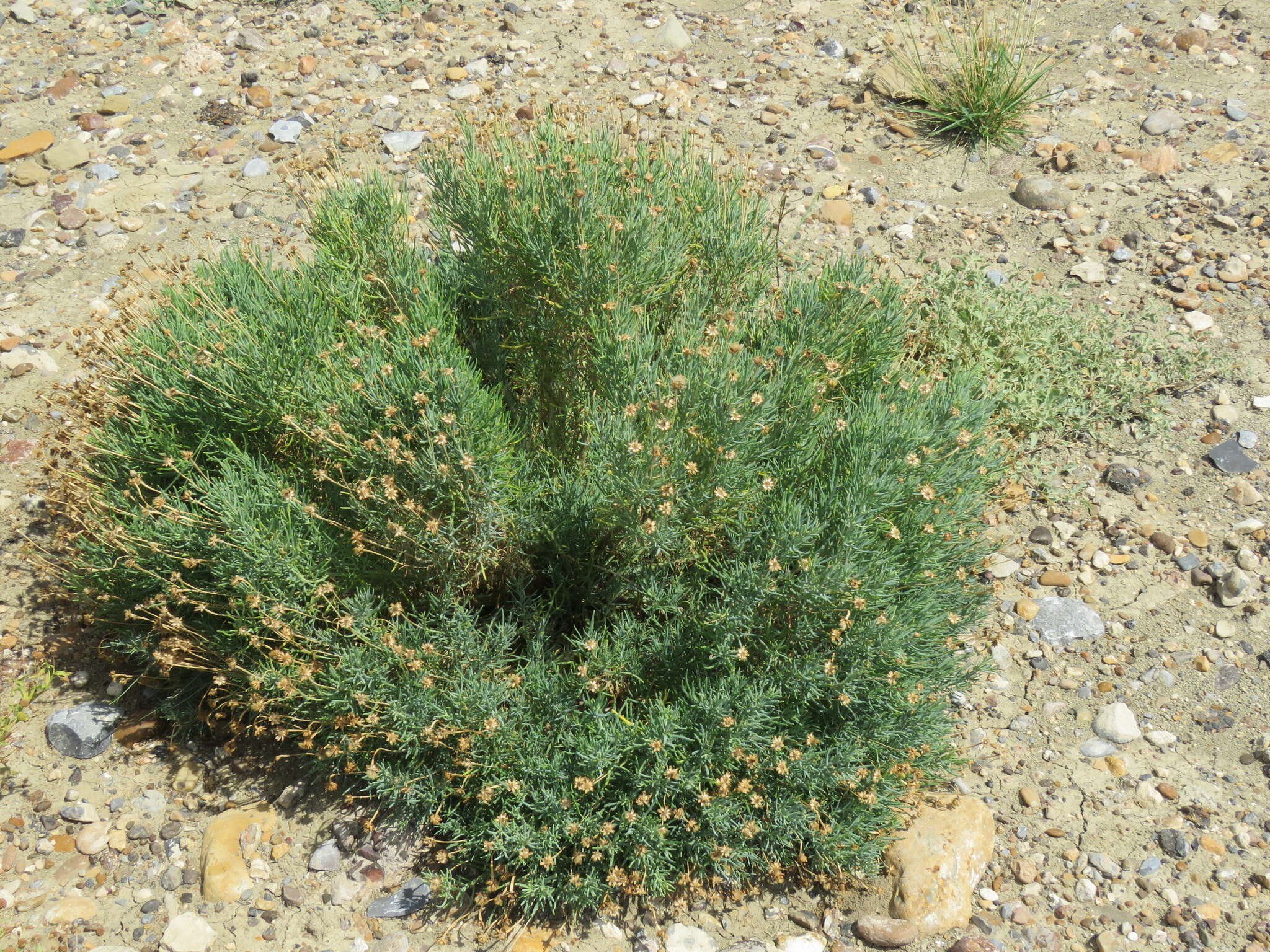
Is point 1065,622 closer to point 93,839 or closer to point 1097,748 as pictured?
point 1097,748

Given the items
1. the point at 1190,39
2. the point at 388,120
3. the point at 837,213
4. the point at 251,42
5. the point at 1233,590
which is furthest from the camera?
the point at 251,42

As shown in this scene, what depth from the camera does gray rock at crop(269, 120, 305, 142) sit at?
20.1 ft

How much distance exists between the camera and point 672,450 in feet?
9.84

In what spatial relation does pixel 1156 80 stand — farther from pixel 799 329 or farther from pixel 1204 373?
pixel 799 329

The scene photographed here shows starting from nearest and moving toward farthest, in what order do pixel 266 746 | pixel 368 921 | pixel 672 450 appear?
1. pixel 672 450
2. pixel 368 921
3. pixel 266 746

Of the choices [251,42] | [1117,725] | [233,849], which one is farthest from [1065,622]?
[251,42]

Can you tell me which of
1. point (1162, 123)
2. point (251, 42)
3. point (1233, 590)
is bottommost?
point (1233, 590)

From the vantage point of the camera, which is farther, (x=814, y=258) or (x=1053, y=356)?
(x=814, y=258)

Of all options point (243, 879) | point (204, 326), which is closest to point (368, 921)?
point (243, 879)

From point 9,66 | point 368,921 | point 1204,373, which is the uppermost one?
point 9,66

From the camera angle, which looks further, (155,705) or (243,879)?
(155,705)

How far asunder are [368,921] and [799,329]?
2495 mm

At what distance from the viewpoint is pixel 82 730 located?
12.1 ft

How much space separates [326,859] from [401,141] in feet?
14.1
